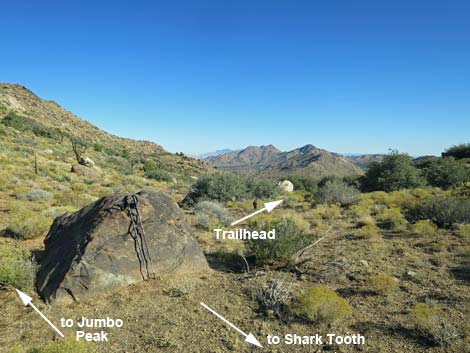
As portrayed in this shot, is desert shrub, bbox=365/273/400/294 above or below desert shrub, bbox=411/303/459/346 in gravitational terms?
above

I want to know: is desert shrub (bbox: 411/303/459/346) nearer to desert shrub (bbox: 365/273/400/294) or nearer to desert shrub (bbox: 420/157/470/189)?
desert shrub (bbox: 365/273/400/294)

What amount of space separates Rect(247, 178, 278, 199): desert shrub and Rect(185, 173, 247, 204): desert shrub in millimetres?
1543

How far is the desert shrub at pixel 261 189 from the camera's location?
69.2 feet

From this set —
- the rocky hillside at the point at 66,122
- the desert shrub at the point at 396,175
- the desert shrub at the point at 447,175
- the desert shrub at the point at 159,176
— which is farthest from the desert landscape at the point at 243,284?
the rocky hillside at the point at 66,122

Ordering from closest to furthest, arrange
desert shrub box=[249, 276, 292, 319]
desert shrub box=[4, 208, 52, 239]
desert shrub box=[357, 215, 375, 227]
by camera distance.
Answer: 1. desert shrub box=[249, 276, 292, 319]
2. desert shrub box=[4, 208, 52, 239]
3. desert shrub box=[357, 215, 375, 227]

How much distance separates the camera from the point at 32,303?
238 inches

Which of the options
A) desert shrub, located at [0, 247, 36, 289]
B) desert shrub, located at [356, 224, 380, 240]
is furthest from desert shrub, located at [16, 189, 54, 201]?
desert shrub, located at [356, 224, 380, 240]

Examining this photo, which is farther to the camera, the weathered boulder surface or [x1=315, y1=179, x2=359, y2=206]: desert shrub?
[x1=315, y1=179, x2=359, y2=206]: desert shrub

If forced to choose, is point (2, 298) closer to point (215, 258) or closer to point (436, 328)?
point (215, 258)

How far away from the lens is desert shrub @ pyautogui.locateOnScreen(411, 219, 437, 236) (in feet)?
33.9

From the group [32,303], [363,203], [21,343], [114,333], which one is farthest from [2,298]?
[363,203]

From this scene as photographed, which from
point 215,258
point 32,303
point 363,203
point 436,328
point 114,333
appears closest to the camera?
point 436,328

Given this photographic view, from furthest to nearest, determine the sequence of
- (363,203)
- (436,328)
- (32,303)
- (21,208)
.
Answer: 1. (363,203)
2. (21,208)
3. (32,303)
4. (436,328)

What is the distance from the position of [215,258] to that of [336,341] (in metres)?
4.28
